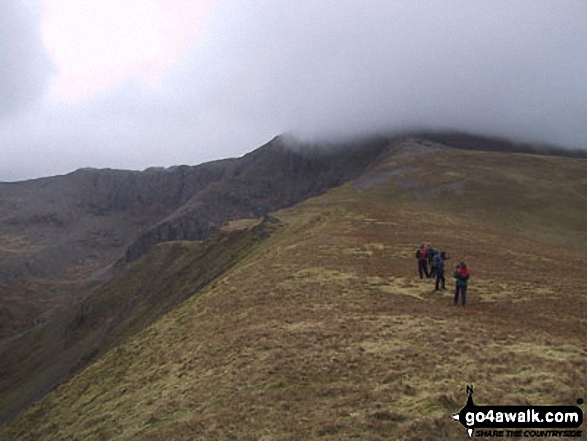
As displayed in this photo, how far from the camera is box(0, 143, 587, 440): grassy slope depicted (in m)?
15.0

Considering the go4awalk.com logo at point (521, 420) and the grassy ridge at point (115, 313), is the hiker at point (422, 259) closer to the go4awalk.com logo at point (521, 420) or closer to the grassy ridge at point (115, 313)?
the go4awalk.com logo at point (521, 420)

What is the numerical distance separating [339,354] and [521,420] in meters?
7.46

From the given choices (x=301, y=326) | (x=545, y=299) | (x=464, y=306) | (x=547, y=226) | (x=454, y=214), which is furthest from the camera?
(x=454, y=214)

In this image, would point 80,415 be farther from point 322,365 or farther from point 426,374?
point 426,374

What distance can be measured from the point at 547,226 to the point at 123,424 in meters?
69.1

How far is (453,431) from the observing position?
42.8 ft

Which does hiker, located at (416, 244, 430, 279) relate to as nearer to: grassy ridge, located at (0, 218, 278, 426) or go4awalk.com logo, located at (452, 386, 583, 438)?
go4awalk.com logo, located at (452, 386, 583, 438)

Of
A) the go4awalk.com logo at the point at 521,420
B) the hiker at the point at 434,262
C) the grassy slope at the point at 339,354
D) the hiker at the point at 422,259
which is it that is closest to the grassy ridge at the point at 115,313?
the grassy slope at the point at 339,354

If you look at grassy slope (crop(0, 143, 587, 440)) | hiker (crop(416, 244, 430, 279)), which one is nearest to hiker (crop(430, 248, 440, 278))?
hiker (crop(416, 244, 430, 279))

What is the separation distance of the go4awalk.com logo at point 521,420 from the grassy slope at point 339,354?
47 centimetres

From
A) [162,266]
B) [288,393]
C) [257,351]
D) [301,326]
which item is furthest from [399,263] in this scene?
[162,266]

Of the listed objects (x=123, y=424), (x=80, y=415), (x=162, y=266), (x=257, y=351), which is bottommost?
(x=162, y=266)

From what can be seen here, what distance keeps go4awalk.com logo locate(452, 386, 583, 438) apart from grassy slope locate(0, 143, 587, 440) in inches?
18.3

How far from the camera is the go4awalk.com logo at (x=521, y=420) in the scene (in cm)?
1264
